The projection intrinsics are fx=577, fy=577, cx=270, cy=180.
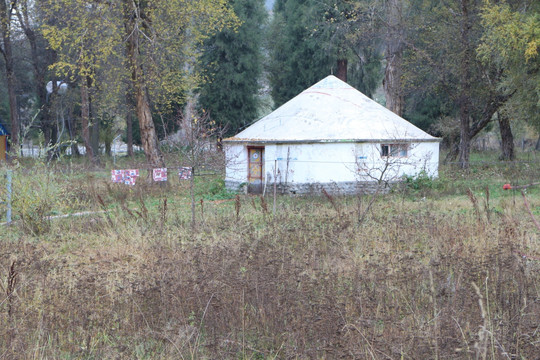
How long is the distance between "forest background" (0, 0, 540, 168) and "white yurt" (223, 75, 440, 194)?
214 centimetres

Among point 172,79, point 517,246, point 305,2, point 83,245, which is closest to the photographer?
point 517,246

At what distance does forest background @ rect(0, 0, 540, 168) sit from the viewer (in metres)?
16.0

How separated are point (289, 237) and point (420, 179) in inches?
394

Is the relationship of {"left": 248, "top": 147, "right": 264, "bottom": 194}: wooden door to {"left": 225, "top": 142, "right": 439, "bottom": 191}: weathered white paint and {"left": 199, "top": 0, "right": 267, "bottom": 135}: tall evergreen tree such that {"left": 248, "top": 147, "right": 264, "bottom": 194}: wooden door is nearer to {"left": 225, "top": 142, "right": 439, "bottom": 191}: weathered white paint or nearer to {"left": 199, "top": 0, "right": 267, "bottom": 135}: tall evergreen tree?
{"left": 225, "top": 142, "right": 439, "bottom": 191}: weathered white paint

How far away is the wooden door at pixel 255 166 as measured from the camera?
56.5ft

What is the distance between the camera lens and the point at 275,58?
35.8 m

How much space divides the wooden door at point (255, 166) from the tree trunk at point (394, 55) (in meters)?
7.15

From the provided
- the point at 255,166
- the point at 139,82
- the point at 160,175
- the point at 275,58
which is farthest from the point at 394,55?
the point at 275,58

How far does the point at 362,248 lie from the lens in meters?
6.86

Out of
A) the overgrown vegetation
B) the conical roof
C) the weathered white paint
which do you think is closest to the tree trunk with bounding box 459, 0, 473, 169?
the conical roof

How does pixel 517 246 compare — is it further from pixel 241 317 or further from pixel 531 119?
pixel 531 119

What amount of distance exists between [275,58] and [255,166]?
19636 mm

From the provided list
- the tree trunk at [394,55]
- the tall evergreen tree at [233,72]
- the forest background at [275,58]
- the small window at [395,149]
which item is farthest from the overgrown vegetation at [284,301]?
the tall evergreen tree at [233,72]

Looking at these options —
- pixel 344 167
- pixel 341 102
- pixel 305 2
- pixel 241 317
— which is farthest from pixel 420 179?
pixel 305 2
